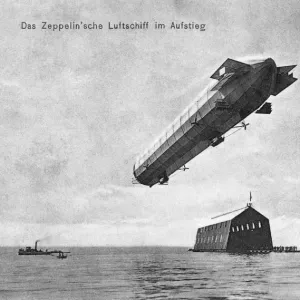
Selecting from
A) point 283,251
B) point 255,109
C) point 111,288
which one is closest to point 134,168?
point 111,288

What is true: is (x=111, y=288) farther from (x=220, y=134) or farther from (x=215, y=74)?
(x=215, y=74)

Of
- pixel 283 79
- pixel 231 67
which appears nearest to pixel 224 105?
pixel 231 67

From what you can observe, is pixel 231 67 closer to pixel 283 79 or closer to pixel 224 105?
pixel 224 105

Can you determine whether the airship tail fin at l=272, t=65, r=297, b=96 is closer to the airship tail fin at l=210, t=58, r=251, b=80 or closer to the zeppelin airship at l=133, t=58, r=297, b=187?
the zeppelin airship at l=133, t=58, r=297, b=187

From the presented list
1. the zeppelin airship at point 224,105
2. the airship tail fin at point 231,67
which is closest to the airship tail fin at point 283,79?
the zeppelin airship at point 224,105

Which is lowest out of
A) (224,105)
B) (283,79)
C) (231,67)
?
(224,105)


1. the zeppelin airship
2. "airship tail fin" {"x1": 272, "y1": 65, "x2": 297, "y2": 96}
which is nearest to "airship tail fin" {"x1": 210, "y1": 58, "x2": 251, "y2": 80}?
the zeppelin airship

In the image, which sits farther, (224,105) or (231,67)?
(224,105)

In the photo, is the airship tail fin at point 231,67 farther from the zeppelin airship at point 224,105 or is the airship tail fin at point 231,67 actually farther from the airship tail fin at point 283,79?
the airship tail fin at point 283,79
